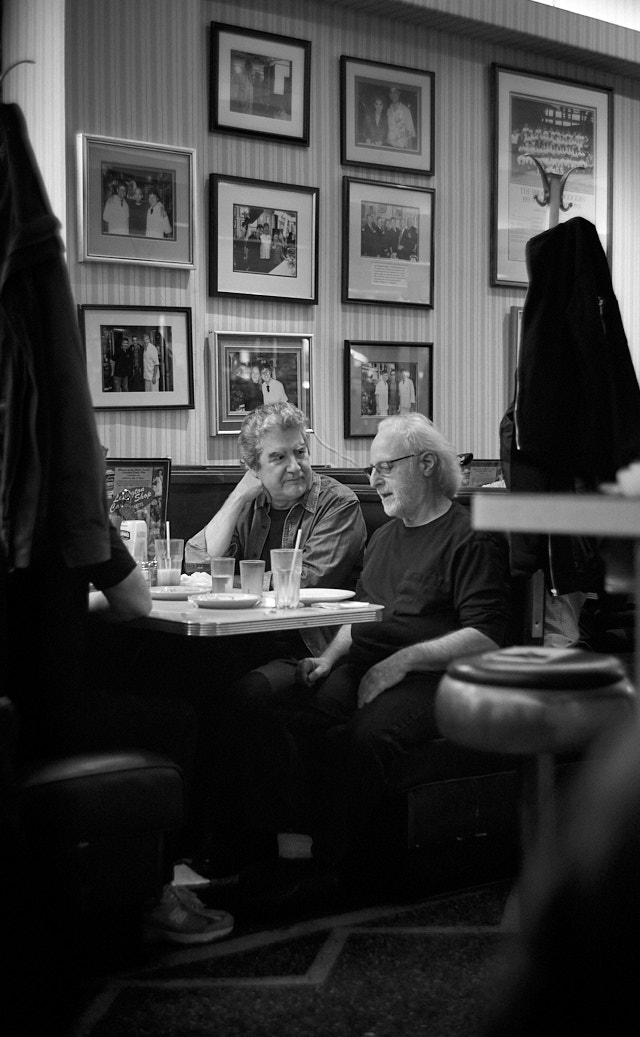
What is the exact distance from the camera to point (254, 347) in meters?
4.77

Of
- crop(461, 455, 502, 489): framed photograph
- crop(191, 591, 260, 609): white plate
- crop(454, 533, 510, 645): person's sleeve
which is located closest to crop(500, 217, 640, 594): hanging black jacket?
crop(454, 533, 510, 645): person's sleeve

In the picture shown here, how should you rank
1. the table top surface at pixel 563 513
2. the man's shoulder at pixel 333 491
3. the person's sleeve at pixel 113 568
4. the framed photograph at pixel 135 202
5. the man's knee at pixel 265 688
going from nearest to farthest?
the table top surface at pixel 563 513 < the person's sleeve at pixel 113 568 < the man's knee at pixel 265 688 < the man's shoulder at pixel 333 491 < the framed photograph at pixel 135 202

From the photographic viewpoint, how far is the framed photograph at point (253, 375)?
4688mm

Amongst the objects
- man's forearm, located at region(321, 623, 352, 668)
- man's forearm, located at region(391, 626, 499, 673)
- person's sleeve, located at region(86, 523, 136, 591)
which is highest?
person's sleeve, located at region(86, 523, 136, 591)

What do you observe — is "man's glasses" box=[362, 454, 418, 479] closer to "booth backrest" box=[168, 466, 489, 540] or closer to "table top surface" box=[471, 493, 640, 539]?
"booth backrest" box=[168, 466, 489, 540]

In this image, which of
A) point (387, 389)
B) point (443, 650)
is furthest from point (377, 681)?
point (387, 389)

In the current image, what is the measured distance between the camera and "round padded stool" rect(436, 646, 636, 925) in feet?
5.48

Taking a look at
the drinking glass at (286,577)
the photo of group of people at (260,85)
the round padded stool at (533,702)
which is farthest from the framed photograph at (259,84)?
the round padded stool at (533,702)

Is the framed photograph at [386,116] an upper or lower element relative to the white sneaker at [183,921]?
upper

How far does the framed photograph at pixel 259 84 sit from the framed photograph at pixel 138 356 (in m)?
0.83

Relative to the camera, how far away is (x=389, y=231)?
16.6ft

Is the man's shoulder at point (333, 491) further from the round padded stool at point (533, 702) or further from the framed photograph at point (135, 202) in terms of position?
the round padded stool at point (533, 702)

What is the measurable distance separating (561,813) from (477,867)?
0.41 m

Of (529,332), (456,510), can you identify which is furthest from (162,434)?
(529,332)
